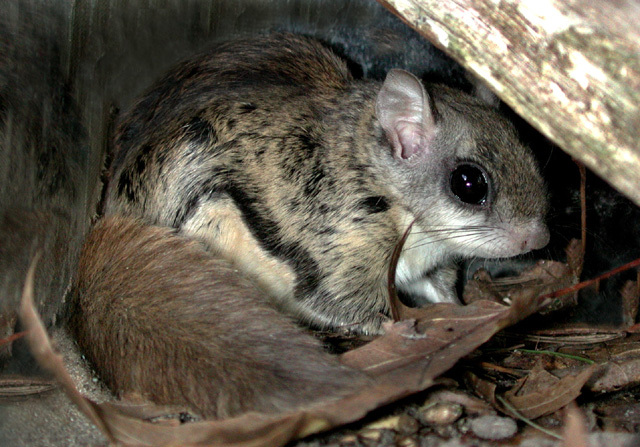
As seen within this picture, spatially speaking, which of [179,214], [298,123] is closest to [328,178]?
[298,123]

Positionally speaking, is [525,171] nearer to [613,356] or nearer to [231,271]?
[613,356]


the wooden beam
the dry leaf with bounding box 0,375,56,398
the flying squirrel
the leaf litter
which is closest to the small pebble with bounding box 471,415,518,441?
the leaf litter

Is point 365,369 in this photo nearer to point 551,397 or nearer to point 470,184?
point 551,397

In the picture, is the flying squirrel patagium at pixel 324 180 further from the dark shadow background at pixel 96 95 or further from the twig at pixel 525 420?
the twig at pixel 525 420

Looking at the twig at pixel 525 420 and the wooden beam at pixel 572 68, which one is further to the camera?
the twig at pixel 525 420

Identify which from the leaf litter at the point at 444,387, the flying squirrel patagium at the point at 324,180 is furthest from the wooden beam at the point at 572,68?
the flying squirrel patagium at the point at 324,180

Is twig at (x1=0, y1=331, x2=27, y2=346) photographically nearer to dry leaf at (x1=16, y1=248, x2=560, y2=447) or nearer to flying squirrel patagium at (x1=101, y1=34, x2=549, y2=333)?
dry leaf at (x1=16, y1=248, x2=560, y2=447)

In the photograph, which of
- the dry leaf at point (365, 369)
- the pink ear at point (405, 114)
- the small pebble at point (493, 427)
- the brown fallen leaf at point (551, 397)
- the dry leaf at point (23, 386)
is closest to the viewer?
the dry leaf at point (365, 369)
